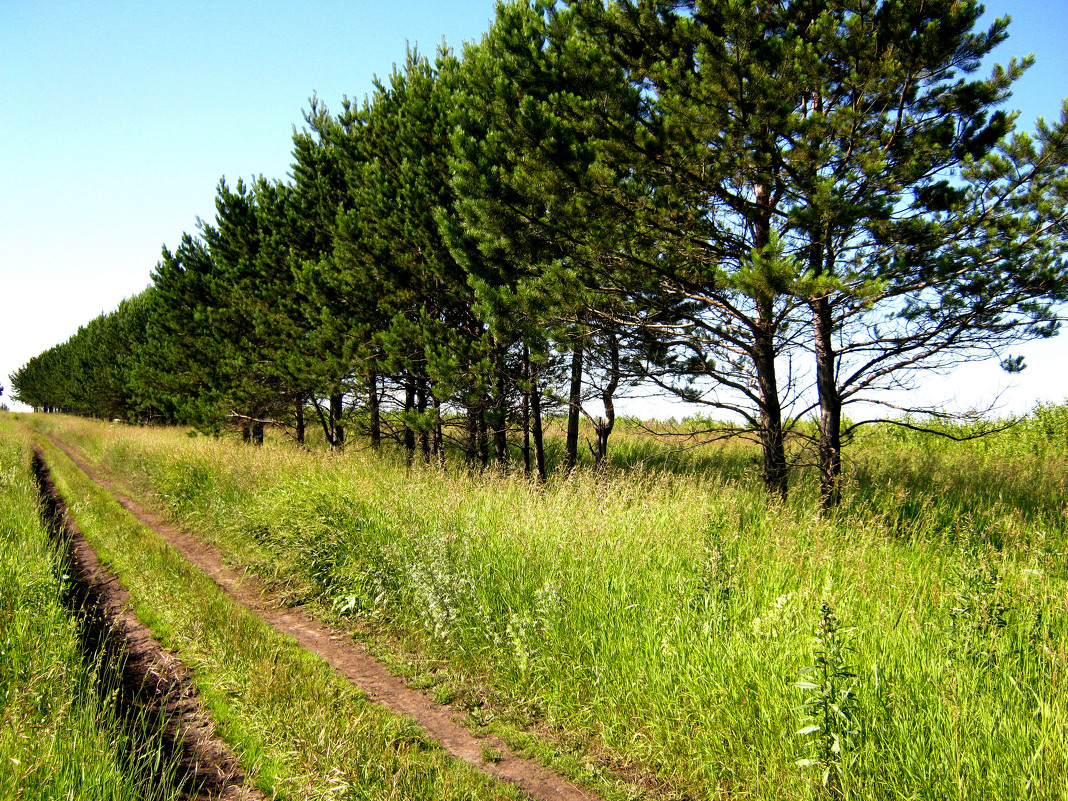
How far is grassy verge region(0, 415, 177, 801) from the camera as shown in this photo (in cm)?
287

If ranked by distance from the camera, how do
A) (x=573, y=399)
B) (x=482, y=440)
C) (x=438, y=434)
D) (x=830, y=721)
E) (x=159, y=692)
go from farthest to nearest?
1. (x=438, y=434)
2. (x=482, y=440)
3. (x=573, y=399)
4. (x=159, y=692)
5. (x=830, y=721)

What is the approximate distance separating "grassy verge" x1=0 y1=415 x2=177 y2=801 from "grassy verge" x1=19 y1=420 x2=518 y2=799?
563 millimetres

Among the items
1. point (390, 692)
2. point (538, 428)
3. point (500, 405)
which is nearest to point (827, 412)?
point (538, 428)

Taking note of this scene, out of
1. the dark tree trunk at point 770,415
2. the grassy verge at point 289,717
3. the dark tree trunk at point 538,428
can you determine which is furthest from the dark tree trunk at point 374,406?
the dark tree trunk at point 770,415

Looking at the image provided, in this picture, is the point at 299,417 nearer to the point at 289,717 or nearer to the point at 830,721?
the point at 289,717

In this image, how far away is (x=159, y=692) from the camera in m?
4.76

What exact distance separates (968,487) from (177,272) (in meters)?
25.6

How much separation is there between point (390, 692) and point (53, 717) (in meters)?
2.19

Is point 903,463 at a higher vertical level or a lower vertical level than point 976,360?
lower

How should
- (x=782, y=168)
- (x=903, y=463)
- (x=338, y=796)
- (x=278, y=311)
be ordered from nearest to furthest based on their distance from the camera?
(x=338, y=796)
(x=782, y=168)
(x=903, y=463)
(x=278, y=311)

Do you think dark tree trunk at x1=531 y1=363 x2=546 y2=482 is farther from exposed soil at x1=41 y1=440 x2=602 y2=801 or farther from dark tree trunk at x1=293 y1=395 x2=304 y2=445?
dark tree trunk at x1=293 y1=395 x2=304 y2=445

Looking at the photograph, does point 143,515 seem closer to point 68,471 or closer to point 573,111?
point 68,471

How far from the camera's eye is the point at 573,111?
24.9ft

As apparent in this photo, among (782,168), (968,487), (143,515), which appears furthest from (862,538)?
(143,515)
